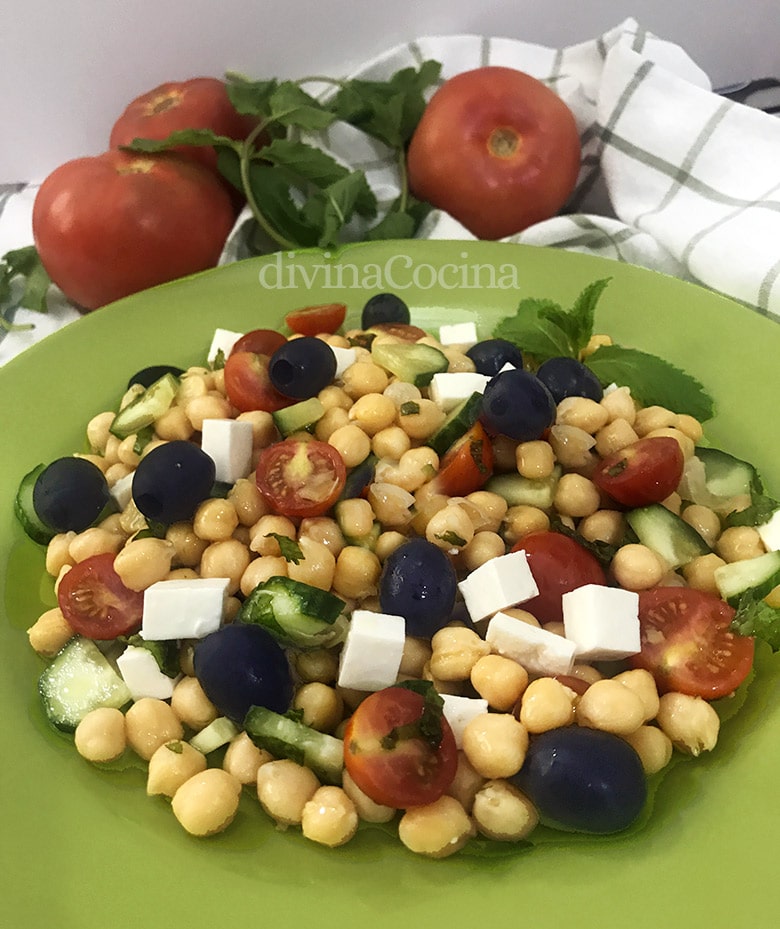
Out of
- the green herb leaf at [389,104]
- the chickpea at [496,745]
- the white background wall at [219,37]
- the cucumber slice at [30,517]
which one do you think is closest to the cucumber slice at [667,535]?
the chickpea at [496,745]

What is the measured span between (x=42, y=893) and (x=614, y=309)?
1349mm

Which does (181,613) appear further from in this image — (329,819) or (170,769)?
(329,819)

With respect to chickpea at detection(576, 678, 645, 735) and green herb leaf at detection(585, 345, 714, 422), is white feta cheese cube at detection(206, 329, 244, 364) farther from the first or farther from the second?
chickpea at detection(576, 678, 645, 735)

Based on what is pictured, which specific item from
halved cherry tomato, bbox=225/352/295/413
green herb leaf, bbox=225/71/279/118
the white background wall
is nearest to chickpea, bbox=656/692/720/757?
halved cherry tomato, bbox=225/352/295/413

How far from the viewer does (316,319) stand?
1659 mm

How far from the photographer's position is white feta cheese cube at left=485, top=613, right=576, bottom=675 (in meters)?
1.11

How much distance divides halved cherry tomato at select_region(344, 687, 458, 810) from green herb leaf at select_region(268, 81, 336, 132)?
1.34 m

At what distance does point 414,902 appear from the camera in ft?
3.02

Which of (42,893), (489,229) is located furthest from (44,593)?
(489,229)

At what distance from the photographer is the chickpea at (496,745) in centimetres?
100

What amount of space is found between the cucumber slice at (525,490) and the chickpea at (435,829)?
1.58ft

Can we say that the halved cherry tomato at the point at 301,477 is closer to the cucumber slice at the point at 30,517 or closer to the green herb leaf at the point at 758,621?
the cucumber slice at the point at 30,517

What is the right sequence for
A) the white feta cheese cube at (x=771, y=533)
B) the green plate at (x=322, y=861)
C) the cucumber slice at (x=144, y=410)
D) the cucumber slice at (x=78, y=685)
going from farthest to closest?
the cucumber slice at (x=144, y=410) < the white feta cheese cube at (x=771, y=533) < the cucumber slice at (x=78, y=685) < the green plate at (x=322, y=861)

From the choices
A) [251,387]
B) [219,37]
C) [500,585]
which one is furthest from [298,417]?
[219,37]
